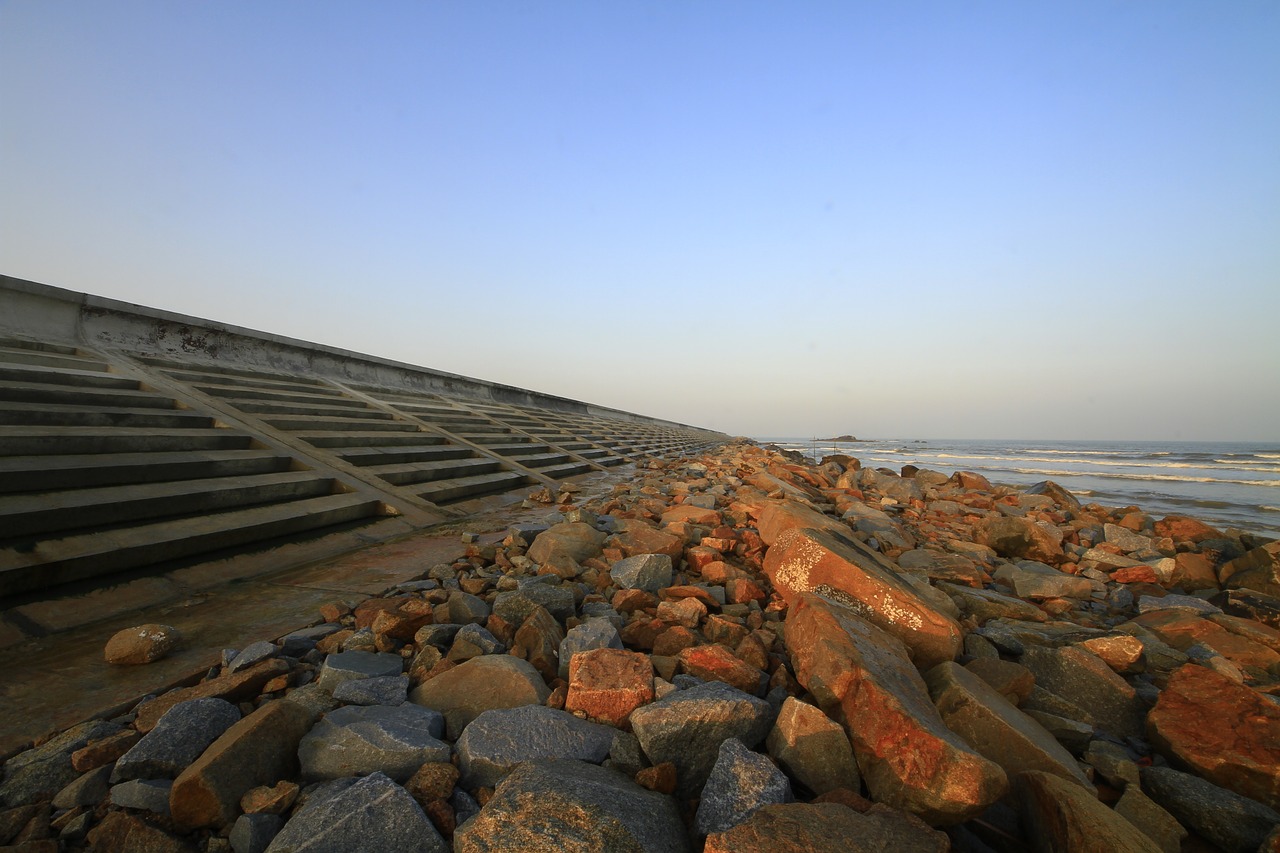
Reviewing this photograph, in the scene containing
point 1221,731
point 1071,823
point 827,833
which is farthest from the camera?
point 1221,731

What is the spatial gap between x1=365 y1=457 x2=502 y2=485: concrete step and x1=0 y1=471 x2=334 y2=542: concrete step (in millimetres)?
933

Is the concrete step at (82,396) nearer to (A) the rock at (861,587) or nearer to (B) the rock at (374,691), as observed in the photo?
(B) the rock at (374,691)

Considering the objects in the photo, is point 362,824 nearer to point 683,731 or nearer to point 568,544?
point 683,731

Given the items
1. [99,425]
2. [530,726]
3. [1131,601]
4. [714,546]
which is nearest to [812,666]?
[530,726]

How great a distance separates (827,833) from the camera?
1047 mm

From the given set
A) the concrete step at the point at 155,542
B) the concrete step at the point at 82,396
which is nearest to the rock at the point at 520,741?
the concrete step at the point at 155,542

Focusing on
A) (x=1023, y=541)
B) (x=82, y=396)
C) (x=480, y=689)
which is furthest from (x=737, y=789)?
(x=82, y=396)

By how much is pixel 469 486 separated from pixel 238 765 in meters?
4.19

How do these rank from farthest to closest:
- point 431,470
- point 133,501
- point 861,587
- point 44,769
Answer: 1. point 431,470
2. point 133,501
3. point 861,587
4. point 44,769

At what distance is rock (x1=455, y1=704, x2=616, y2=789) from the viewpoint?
1.33 metres

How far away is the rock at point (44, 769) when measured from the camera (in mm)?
1250

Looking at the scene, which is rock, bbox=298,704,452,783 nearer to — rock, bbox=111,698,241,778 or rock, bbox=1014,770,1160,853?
rock, bbox=111,698,241,778

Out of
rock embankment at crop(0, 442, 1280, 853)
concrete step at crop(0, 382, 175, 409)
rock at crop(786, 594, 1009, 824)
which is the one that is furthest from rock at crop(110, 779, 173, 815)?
concrete step at crop(0, 382, 175, 409)

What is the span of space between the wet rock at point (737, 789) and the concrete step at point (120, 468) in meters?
3.71
